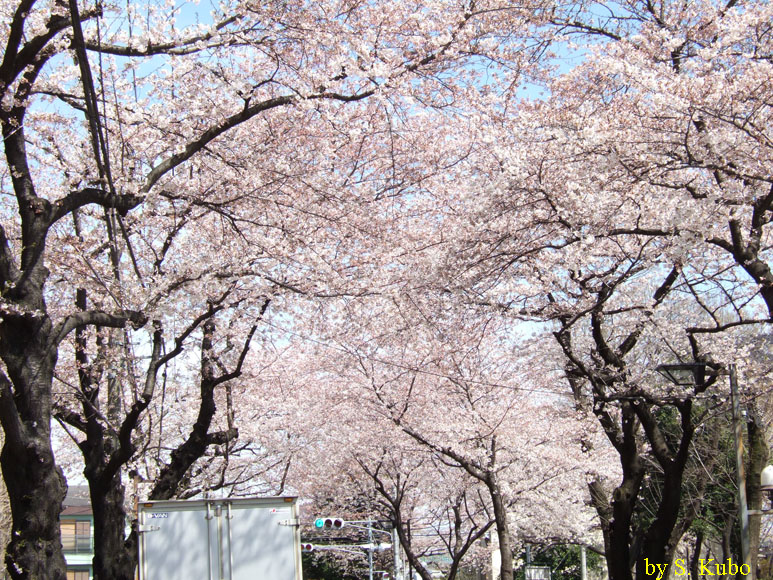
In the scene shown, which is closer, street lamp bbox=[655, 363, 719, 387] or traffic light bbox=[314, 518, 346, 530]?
street lamp bbox=[655, 363, 719, 387]

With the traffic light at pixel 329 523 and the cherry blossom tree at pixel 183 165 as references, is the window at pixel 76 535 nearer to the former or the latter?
the traffic light at pixel 329 523

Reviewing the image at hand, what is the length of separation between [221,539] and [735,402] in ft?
20.7

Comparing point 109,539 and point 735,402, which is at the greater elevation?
point 735,402

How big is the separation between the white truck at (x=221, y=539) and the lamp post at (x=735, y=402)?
5.05m

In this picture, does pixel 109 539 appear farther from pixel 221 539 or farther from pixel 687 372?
pixel 687 372

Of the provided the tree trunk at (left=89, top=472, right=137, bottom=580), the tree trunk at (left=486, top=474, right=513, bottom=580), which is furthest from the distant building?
the tree trunk at (left=89, top=472, right=137, bottom=580)

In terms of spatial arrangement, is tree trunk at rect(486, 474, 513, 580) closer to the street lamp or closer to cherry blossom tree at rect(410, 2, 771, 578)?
cherry blossom tree at rect(410, 2, 771, 578)

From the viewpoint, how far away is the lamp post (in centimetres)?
918

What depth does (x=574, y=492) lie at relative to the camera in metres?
27.5

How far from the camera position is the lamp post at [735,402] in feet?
30.1

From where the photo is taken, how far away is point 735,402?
9.37 metres

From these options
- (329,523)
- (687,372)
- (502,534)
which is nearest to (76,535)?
(329,523)

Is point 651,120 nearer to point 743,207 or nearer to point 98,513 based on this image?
point 743,207

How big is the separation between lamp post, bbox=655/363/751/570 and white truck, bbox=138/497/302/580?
5051mm
